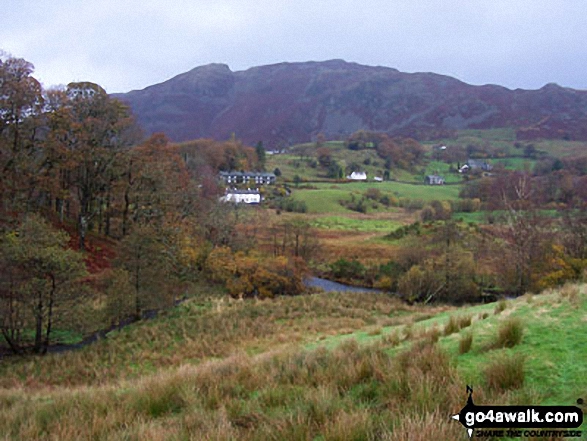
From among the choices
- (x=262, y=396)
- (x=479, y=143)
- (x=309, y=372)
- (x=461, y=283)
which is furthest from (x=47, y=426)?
(x=479, y=143)

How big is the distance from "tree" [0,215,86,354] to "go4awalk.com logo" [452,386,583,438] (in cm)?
1731

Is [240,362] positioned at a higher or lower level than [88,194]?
lower

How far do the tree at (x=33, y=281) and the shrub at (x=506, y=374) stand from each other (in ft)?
55.7

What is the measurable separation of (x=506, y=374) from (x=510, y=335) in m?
1.61

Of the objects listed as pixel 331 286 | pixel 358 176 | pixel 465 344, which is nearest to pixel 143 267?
pixel 465 344

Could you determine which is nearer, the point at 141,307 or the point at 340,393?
the point at 340,393

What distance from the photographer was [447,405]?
447cm

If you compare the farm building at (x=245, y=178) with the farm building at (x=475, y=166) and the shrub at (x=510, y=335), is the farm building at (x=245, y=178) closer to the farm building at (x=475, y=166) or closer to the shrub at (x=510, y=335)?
the farm building at (x=475, y=166)

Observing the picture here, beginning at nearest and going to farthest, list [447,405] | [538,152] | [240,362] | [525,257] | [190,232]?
[447,405] → [240,362] → [525,257] → [190,232] → [538,152]

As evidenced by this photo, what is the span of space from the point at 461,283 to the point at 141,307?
24.1 metres

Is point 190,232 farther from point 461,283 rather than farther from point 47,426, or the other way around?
point 47,426

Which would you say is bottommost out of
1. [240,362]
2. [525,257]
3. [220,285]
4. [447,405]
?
[220,285]

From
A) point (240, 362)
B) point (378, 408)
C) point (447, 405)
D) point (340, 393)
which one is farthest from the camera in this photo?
point (240, 362)

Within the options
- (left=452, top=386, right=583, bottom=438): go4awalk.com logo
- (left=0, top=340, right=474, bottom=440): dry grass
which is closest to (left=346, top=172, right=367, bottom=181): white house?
(left=0, top=340, right=474, bottom=440): dry grass
